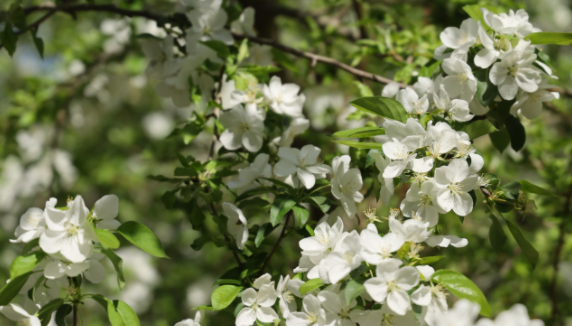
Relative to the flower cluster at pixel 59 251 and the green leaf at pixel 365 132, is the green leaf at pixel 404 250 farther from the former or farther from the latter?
the flower cluster at pixel 59 251

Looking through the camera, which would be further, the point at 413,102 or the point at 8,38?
the point at 8,38

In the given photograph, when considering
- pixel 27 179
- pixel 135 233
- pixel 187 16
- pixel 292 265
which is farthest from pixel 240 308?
pixel 27 179

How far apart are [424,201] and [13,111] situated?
90.6 inches

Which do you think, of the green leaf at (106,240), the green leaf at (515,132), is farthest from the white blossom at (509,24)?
the green leaf at (106,240)

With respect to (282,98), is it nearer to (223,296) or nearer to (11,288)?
(223,296)

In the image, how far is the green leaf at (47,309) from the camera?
3.14 ft

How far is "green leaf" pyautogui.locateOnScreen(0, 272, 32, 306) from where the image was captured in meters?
0.91

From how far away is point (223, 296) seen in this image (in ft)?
3.33

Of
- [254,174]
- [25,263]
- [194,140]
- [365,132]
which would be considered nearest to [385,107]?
[365,132]

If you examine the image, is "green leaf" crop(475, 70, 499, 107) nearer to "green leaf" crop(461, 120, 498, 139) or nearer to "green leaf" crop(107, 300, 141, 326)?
"green leaf" crop(461, 120, 498, 139)

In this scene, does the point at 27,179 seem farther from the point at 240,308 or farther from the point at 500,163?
the point at 500,163

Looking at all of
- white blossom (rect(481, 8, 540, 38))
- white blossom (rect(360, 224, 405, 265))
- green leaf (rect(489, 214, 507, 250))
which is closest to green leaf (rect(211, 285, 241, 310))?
white blossom (rect(360, 224, 405, 265))

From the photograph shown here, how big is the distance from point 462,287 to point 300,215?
38cm

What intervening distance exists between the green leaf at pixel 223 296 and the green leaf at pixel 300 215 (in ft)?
0.71
